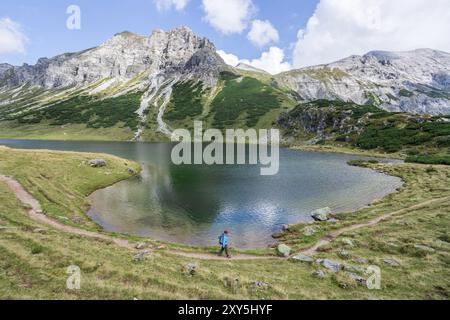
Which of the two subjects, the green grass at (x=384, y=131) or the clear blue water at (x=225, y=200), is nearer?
the clear blue water at (x=225, y=200)

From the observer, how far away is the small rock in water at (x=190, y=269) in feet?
78.3

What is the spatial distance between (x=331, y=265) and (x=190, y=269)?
43.7 ft

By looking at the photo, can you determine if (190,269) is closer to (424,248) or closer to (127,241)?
(127,241)

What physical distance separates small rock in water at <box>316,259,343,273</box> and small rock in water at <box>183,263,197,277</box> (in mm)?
12445

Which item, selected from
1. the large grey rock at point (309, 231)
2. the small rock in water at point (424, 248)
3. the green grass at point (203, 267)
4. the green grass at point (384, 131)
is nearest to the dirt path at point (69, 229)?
the green grass at point (203, 267)

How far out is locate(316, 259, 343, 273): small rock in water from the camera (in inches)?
1004

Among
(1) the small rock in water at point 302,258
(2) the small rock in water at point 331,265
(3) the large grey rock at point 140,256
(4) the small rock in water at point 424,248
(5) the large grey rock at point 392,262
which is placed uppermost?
(4) the small rock in water at point 424,248

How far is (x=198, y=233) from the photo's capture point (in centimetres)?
3962

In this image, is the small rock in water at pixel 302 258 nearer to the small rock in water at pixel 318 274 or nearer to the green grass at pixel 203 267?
the green grass at pixel 203 267

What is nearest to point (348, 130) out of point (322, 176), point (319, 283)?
point (322, 176)

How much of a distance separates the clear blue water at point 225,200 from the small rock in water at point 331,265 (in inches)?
418

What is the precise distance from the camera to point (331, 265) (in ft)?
85.9

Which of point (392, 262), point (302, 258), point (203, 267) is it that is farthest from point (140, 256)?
point (392, 262)
